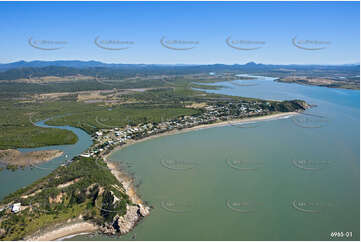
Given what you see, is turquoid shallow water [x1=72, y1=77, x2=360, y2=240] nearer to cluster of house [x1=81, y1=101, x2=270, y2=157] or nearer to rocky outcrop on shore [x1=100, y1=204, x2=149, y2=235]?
rocky outcrop on shore [x1=100, y1=204, x2=149, y2=235]

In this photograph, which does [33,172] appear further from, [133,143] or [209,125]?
[209,125]

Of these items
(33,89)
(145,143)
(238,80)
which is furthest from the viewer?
(238,80)

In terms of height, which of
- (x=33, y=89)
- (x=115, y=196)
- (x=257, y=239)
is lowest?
(x=257, y=239)

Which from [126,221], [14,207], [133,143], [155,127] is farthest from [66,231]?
[155,127]

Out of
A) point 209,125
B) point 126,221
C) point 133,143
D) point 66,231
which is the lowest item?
point 66,231

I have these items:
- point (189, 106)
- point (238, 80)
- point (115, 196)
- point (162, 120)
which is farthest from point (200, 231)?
point (238, 80)

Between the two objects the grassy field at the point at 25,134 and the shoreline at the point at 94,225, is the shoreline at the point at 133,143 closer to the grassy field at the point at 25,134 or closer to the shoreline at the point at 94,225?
the shoreline at the point at 94,225

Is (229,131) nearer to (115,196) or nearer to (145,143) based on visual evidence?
(145,143)

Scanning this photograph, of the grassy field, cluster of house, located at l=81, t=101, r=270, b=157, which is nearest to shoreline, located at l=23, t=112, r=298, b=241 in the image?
cluster of house, located at l=81, t=101, r=270, b=157
